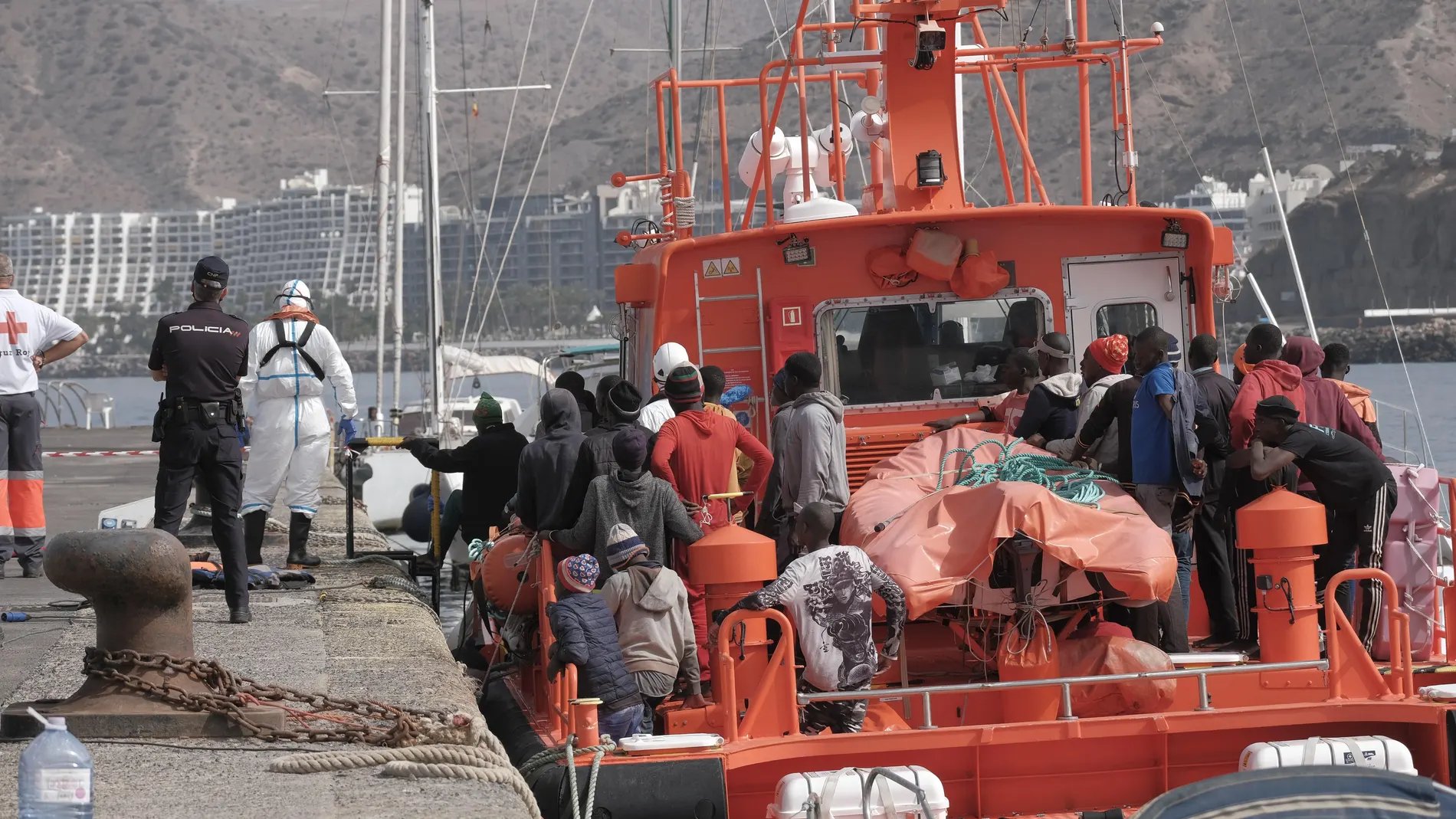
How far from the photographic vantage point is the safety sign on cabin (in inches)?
388

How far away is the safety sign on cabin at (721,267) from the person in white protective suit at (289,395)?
6.86 feet

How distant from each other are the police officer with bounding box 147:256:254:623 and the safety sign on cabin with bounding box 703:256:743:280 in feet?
8.87

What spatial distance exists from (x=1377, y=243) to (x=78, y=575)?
340 feet

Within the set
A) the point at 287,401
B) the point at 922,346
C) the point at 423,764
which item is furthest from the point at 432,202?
the point at 423,764

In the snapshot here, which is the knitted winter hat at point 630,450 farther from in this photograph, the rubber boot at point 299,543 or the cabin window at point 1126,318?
the rubber boot at point 299,543

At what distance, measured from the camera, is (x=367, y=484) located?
87.3 feet

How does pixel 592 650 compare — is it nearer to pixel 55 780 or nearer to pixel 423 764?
pixel 423 764

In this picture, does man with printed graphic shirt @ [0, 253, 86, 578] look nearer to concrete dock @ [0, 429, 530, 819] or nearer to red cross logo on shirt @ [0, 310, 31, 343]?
red cross logo on shirt @ [0, 310, 31, 343]

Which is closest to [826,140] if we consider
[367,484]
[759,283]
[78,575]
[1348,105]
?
[759,283]

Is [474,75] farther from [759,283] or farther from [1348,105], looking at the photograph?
[759,283]

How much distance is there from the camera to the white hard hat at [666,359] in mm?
9344

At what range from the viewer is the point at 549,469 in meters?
8.05

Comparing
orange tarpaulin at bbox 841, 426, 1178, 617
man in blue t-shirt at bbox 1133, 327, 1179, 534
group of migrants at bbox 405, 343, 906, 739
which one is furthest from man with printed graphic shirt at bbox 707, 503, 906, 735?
A: man in blue t-shirt at bbox 1133, 327, 1179, 534

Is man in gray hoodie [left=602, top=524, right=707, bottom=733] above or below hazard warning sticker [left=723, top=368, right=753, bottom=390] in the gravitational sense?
below
